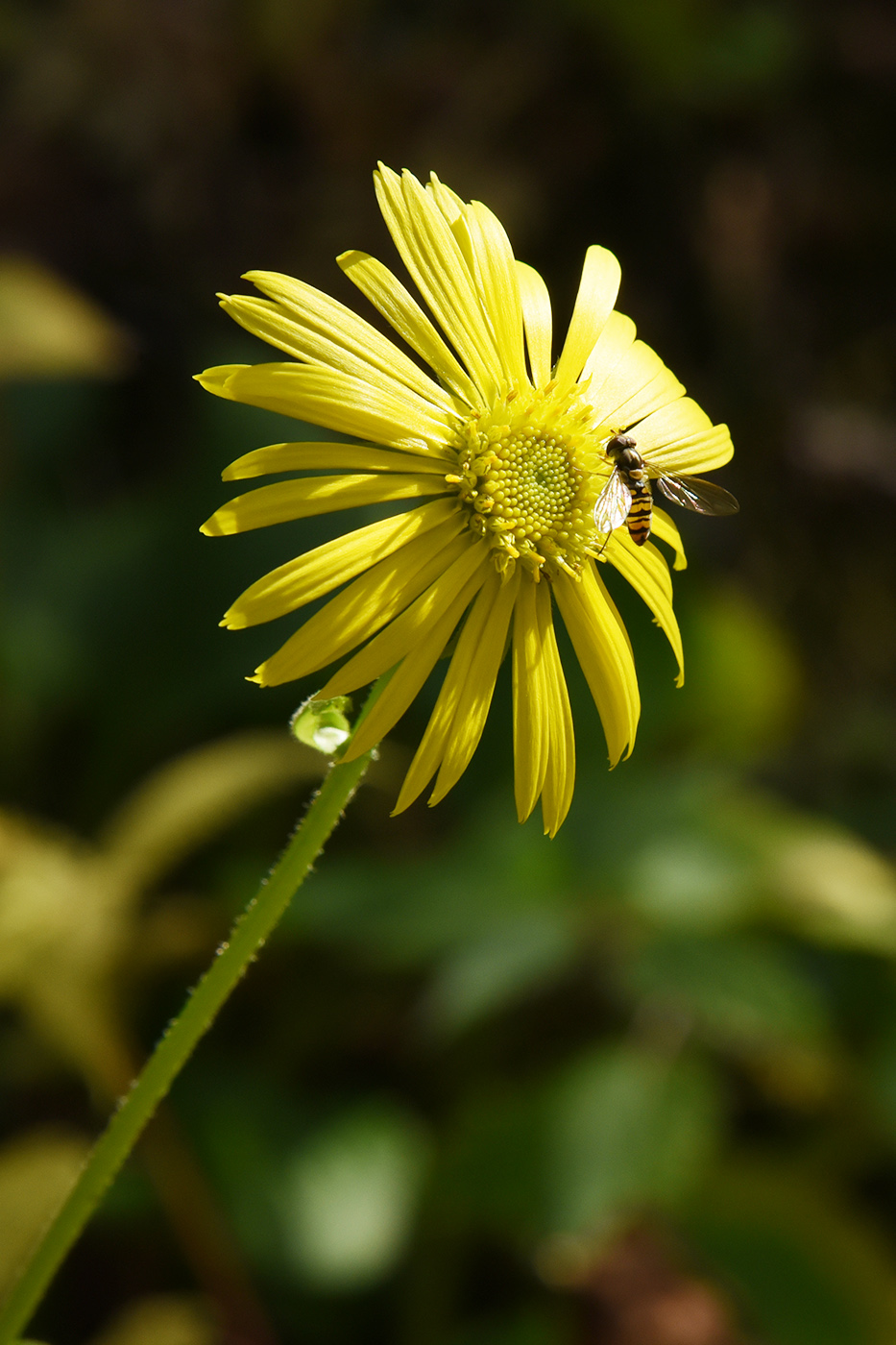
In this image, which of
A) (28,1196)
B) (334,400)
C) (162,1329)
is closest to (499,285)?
(334,400)

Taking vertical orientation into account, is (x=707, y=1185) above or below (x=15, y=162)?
below

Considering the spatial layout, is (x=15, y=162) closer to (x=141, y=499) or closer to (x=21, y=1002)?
(x=141, y=499)

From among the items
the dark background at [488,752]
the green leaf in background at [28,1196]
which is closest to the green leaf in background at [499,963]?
the dark background at [488,752]

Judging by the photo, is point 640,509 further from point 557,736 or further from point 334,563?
point 334,563

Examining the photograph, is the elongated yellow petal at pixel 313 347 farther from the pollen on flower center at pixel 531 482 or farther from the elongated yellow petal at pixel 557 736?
the elongated yellow petal at pixel 557 736

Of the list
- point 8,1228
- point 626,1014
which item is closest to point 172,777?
point 8,1228
